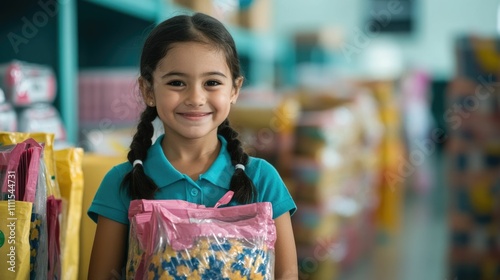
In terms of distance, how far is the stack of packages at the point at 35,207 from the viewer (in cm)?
128

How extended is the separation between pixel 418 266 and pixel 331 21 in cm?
831

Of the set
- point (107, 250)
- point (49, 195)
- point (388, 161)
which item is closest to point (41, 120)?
point (49, 195)

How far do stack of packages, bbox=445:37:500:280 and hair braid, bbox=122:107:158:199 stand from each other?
2.34 meters

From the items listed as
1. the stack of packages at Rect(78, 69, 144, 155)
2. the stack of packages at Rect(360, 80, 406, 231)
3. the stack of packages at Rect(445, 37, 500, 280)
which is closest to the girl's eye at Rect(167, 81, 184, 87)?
the stack of packages at Rect(78, 69, 144, 155)

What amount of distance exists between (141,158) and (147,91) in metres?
0.14

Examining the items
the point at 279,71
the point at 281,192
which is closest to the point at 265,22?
the point at 279,71

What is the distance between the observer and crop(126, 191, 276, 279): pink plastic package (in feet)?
3.92

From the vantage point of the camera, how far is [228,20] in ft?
17.1

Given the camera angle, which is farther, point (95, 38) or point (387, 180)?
point (387, 180)

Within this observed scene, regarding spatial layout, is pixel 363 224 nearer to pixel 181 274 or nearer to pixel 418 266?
pixel 418 266

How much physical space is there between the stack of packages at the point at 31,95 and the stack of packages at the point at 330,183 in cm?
165

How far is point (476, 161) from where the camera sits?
3598 mm

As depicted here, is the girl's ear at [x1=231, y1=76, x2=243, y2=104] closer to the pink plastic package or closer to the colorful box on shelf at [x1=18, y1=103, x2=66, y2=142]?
the pink plastic package

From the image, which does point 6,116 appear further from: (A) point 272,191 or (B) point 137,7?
(B) point 137,7
